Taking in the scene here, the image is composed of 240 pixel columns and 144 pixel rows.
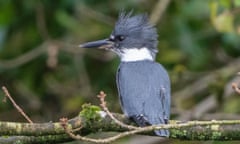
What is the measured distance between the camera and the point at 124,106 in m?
4.27

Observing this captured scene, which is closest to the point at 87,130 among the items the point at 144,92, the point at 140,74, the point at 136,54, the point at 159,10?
the point at 144,92

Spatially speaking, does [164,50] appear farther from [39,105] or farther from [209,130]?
[209,130]

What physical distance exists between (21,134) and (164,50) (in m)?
3.41

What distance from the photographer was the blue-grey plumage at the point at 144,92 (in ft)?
13.4

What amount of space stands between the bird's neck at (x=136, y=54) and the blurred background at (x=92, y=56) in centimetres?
72

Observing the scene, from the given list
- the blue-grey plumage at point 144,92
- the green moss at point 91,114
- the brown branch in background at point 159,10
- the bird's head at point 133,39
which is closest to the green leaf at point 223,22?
the bird's head at point 133,39

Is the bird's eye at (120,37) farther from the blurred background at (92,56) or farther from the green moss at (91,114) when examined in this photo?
the green moss at (91,114)

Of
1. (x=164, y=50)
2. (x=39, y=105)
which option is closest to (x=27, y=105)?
(x=39, y=105)

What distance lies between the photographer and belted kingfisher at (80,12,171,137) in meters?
4.12

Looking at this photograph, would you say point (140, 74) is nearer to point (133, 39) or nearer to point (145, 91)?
point (145, 91)

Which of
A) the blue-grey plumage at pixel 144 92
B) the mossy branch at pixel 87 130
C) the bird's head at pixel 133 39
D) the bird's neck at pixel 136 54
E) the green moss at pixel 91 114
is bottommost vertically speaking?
the mossy branch at pixel 87 130

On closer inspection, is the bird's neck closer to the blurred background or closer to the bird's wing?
the bird's wing

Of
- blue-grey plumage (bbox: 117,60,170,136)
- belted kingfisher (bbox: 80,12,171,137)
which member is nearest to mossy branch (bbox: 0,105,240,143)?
belted kingfisher (bbox: 80,12,171,137)

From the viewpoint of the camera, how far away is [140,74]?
455 centimetres
